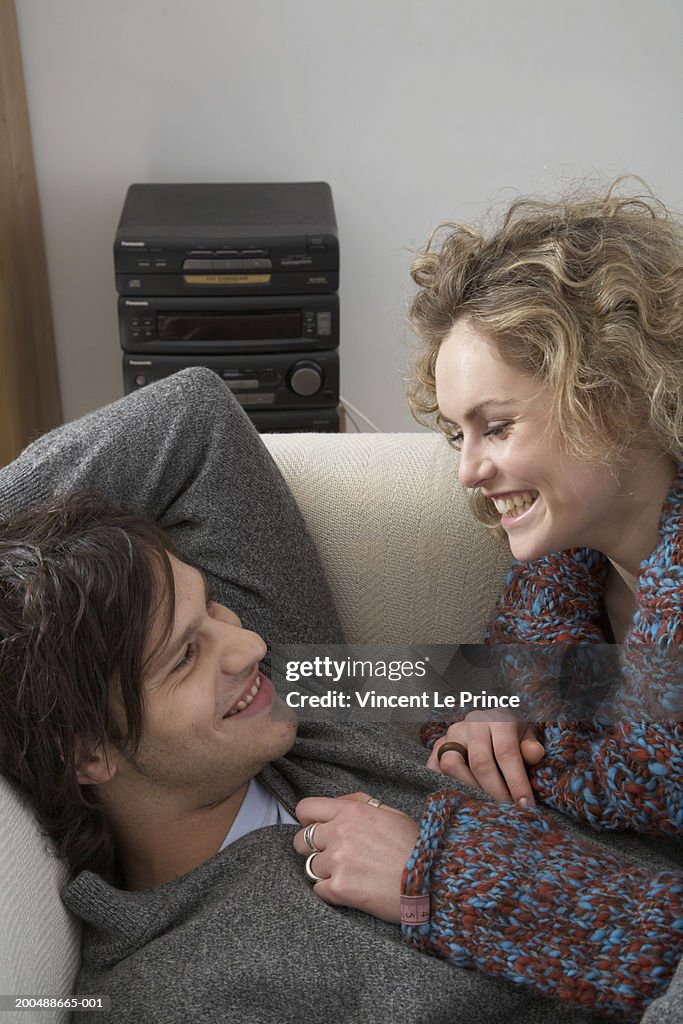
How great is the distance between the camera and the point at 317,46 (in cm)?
253

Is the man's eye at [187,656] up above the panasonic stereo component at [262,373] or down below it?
above

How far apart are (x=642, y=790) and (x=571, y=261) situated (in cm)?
53

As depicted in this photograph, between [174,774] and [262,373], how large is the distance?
56.4 inches

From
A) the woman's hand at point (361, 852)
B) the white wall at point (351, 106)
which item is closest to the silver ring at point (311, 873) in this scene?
the woman's hand at point (361, 852)

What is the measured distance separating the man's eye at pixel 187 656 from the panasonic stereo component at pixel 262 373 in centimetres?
136

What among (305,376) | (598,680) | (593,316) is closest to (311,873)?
(598,680)

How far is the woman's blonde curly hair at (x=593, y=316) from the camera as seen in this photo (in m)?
1.09

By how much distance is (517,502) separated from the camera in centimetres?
116

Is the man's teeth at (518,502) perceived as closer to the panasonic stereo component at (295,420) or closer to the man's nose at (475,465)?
the man's nose at (475,465)

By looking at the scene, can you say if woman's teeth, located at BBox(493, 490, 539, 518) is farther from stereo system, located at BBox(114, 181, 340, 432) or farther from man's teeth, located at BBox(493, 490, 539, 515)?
stereo system, located at BBox(114, 181, 340, 432)

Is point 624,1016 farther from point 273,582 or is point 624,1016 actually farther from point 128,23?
point 128,23

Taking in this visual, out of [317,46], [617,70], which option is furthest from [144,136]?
[617,70]

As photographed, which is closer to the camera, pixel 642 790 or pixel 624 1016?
pixel 624 1016

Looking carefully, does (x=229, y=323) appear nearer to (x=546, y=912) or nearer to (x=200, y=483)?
(x=200, y=483)
